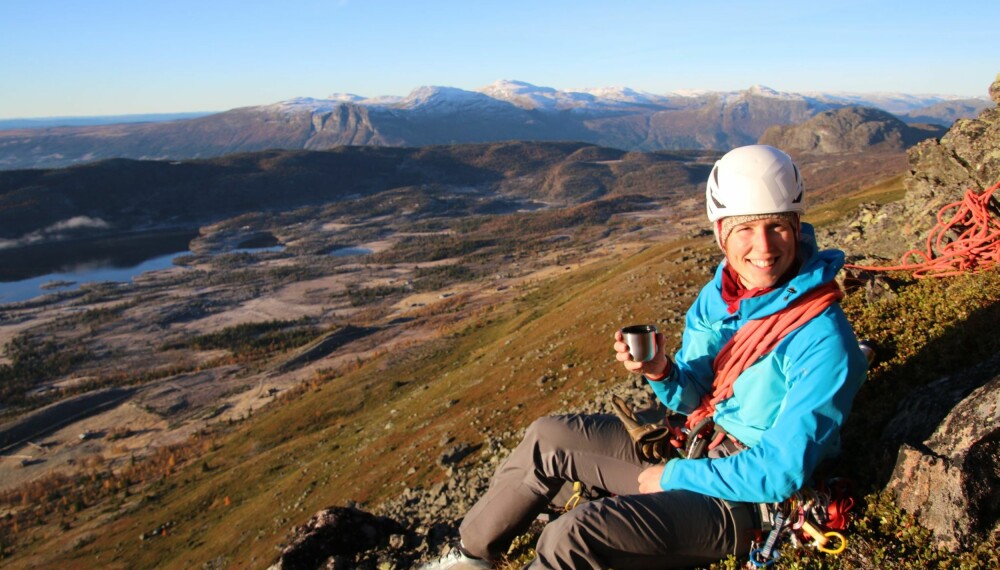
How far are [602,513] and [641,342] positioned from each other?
50.3 inches

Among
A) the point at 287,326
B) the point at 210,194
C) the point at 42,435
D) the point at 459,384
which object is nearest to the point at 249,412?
the point at 42,435

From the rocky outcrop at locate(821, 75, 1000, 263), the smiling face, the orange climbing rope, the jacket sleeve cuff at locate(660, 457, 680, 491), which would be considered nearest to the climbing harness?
the jacket sleeve cuff at locate(660, 457, 680, 491)

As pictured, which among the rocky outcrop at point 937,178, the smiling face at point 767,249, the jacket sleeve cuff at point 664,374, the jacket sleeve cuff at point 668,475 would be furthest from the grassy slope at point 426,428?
the rocky outcrop at point 937,178

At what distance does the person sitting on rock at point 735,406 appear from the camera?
12.4ft

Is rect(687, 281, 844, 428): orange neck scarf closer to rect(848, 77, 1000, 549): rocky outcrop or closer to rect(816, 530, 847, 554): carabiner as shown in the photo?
rect(816, 530, 847, 554): carabiner

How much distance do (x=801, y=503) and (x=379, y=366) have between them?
37.8 m

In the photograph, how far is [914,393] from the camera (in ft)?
17.4

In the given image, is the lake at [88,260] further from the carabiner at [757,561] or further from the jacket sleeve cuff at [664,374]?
the carabiner at [757,561]

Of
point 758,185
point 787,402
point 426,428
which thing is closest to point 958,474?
point 787,402

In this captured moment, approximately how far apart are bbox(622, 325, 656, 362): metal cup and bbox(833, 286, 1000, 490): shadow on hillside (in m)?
2.03

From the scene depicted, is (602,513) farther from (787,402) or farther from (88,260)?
(88,260)

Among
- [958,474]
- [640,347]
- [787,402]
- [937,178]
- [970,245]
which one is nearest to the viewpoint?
[787,402]

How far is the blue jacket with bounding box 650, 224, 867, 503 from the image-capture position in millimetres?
3691

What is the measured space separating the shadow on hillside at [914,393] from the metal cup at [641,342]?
2032 mm
